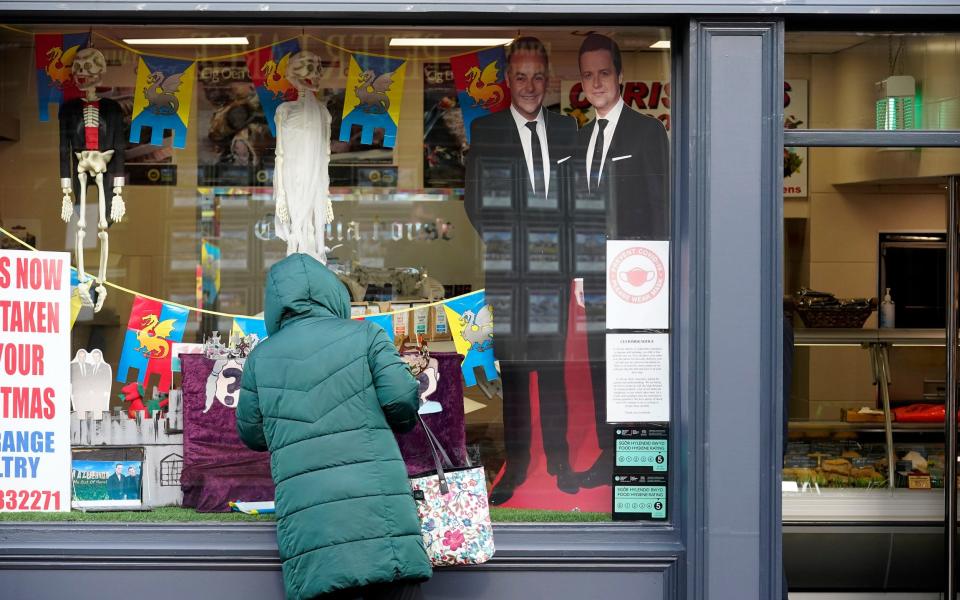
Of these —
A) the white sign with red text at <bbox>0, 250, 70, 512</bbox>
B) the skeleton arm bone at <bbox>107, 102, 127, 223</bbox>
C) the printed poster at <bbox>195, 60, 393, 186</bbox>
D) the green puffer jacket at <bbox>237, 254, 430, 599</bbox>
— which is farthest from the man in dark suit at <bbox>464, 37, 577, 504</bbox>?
the white sign with red text at <bbox>0, 250, 70, 512</bbox>

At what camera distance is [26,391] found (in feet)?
15.4

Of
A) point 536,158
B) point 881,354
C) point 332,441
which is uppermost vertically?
point 536,158

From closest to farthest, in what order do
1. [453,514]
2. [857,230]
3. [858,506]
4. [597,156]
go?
[453,514] < [597,156] < [858,506] < [857,230]

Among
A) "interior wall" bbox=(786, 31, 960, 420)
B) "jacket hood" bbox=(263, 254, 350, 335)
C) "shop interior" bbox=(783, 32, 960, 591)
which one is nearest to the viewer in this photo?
"jacket hood" bbox=(263, 254, 350, 335)

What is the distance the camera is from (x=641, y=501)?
466 cm

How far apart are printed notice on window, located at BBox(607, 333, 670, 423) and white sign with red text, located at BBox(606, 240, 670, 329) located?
0.21 feet

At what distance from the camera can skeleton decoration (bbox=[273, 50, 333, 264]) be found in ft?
16.2

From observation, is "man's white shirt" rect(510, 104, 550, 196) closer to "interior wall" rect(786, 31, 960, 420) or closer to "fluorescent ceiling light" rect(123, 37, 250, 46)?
"fluorescent ceiling light" rect(123, 37, 250, 46)

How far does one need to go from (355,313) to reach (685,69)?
1.80 metres

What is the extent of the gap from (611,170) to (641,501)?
1.44 m

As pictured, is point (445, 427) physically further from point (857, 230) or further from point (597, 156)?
point (857, 230)

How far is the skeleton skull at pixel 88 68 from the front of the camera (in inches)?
189

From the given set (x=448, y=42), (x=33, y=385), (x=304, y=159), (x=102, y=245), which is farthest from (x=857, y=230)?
(x=33, y=385)

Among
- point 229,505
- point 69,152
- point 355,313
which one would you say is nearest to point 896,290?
point 355,313
